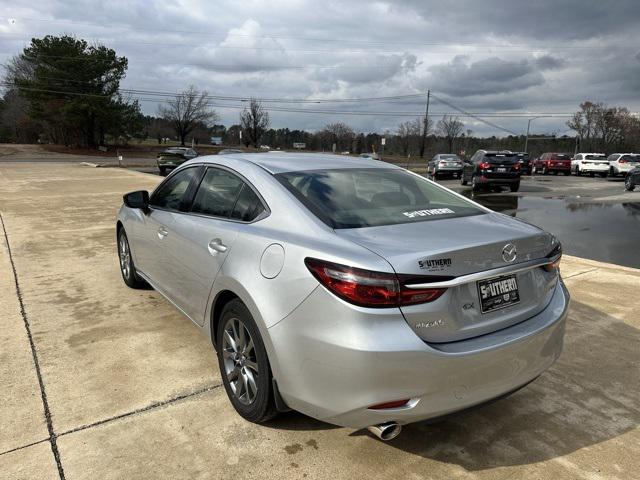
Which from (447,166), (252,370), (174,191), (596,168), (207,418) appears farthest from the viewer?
(596,168)

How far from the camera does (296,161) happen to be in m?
3.45

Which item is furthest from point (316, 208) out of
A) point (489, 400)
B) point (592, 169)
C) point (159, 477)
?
point (592, 169)

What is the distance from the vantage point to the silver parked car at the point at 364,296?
7.07 ft

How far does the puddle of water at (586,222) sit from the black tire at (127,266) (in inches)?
268

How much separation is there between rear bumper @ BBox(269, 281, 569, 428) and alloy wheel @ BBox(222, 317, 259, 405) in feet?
1.10

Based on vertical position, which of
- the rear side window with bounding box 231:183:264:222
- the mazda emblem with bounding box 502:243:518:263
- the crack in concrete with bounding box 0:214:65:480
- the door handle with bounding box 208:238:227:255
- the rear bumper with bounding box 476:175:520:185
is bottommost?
the crack in concrete with bounding box 0:214:65:480

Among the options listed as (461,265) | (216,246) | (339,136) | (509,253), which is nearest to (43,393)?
(216,246)

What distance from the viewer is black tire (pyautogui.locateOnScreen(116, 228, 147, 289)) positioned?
512cm

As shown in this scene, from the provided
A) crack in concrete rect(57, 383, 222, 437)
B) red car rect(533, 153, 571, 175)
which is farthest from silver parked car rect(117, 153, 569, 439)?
red car rect(533, 153, 571, 175)

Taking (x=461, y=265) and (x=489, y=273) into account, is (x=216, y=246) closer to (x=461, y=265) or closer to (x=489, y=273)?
(x=461, y=265)

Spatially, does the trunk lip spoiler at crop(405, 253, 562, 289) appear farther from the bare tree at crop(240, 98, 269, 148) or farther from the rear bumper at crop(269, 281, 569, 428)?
the bare tree at crop(240, 98, 269, 148)

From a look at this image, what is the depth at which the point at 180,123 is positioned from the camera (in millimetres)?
79375

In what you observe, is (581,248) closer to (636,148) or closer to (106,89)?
(106,89)

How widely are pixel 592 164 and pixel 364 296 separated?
37725 millimetres
